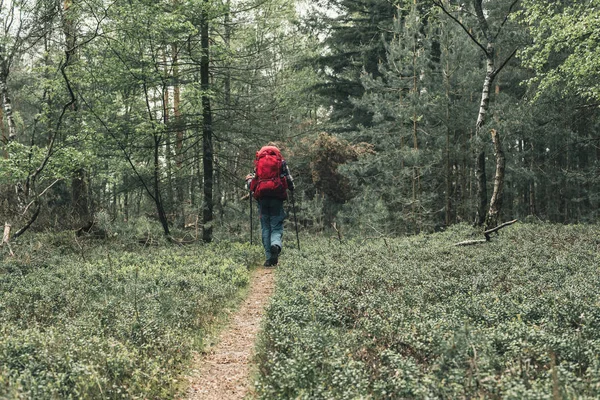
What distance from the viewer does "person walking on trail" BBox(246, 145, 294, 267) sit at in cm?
1032

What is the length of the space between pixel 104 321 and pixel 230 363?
163 cm

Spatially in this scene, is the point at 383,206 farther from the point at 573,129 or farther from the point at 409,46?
the point at 573,129

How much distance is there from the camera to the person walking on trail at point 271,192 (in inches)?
406

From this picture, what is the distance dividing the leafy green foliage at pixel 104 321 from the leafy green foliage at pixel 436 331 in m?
1.02

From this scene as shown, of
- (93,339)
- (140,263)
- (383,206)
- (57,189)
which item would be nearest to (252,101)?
(383,206)

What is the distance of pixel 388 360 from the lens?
12.4 ft

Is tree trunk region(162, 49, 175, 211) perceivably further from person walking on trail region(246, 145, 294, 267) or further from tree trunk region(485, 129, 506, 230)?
tree trunk region(485, 129, 506, 230)

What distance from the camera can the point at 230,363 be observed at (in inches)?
193

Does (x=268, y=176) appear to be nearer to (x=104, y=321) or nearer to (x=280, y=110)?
(x=104, y=321)

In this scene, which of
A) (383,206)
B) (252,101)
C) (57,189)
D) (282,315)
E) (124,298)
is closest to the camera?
(282,315)

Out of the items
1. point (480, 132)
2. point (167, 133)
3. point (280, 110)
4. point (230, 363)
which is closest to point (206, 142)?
point (167, 133)

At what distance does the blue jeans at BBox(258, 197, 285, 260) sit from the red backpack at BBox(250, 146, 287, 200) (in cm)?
21

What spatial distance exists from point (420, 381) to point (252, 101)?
45.4 ft

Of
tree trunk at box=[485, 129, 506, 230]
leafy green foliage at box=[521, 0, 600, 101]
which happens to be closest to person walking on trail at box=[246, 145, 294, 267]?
tree trunk at box=[485, 129, 506, 230]
